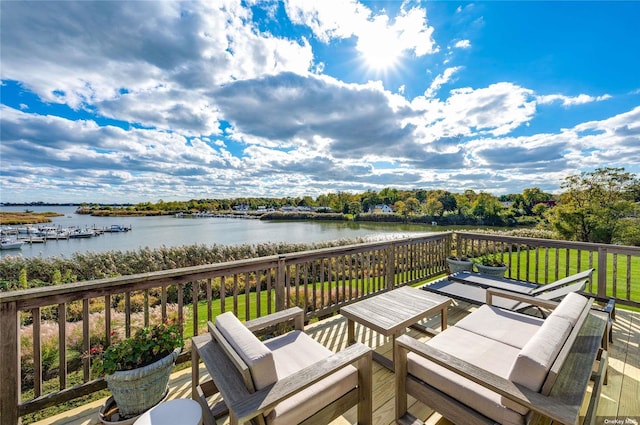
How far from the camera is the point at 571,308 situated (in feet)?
5.90

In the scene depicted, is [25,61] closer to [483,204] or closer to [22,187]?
[22,187]

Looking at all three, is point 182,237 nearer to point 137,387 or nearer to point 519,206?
point 137,387

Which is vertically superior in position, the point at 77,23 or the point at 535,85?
the point at 535,85

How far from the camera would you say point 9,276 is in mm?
6098

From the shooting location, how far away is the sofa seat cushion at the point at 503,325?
6.92ft

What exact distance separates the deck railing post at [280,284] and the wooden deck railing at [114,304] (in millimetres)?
13

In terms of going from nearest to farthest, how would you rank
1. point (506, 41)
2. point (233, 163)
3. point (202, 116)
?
1. point (506, 41)
2. point (202, 116)
3. point (233, 163)

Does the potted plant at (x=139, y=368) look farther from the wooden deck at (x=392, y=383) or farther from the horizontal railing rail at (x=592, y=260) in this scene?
the horizontal railing rail at (x=592, y=260)

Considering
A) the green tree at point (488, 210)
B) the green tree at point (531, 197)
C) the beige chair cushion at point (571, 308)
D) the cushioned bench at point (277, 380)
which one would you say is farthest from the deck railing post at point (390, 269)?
the green tree at point (531, 197)

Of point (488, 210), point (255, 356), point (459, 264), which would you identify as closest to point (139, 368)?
point (255, 356)

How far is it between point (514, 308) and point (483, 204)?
37.5 m

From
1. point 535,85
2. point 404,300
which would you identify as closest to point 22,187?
point 404,300

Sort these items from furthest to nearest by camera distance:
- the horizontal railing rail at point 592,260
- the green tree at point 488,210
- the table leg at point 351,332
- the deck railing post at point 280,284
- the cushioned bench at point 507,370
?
the green tree at point 488,210
the horizontal railing rail at point 592,260
the deck railing post at point 280,284
the table leg at point 351,332
the cushioned bench at point 507,370

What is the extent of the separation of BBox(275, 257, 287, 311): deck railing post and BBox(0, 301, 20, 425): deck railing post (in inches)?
83.2
